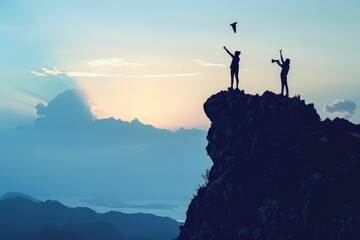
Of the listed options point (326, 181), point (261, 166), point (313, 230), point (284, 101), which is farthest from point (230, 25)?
point (313, 230)

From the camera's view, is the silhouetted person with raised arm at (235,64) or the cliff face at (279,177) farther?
the silhouetted person with raised arm at (235,64)

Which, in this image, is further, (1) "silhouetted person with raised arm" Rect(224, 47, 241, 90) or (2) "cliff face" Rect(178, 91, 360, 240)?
(1) "silhouetted person with raised arm" Rect(224, 47, 241, 90)

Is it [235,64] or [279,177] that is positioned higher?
[235,64]

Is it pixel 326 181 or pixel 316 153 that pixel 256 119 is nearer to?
pixel 316 153

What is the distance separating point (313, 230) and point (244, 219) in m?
7.50

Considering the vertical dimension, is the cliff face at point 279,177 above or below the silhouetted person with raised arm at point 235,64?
below

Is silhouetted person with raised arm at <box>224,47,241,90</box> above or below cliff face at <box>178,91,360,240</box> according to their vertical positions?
above

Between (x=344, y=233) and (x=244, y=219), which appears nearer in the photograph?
(x=344, y=233)

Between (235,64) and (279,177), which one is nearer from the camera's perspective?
(279,177)

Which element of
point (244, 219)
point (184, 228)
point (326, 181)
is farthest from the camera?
point (184, 228)

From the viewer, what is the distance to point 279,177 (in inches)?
1955

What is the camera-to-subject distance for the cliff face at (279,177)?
148ft

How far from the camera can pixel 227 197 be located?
166ft

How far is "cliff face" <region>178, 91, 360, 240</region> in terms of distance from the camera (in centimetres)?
4500
